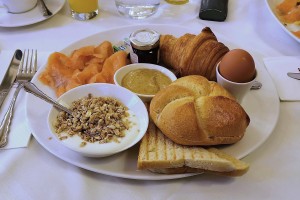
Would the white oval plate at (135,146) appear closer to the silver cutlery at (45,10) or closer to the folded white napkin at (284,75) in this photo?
the folded white napkin at (284,75)

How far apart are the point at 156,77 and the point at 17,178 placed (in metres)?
0.59

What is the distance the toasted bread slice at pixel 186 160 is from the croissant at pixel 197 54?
342 millimetres

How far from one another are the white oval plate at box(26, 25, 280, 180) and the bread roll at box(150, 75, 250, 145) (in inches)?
3.1

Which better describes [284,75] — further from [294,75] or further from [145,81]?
[145,81]

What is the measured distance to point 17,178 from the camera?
966 mm

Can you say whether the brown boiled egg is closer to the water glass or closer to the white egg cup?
the white egg cup

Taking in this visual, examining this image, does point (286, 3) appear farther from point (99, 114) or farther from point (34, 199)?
point (34, 199)

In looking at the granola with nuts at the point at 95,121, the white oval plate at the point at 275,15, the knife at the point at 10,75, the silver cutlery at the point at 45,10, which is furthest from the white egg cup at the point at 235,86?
the silver cutlery at the point at 45,10

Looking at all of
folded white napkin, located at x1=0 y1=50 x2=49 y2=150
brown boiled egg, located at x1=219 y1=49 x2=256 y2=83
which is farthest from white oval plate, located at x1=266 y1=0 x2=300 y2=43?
folded white napkin, located at x1=0 y1=50 x2=49 y2=150

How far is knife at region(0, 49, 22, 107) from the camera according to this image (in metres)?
1.20

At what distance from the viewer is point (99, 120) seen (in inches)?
40.4

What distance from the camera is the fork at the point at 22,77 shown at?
1.07 meters

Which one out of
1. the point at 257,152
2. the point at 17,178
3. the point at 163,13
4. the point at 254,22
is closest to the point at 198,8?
the point at 163,13

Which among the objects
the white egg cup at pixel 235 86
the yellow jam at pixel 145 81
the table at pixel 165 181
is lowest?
the table at pixel 165 181
